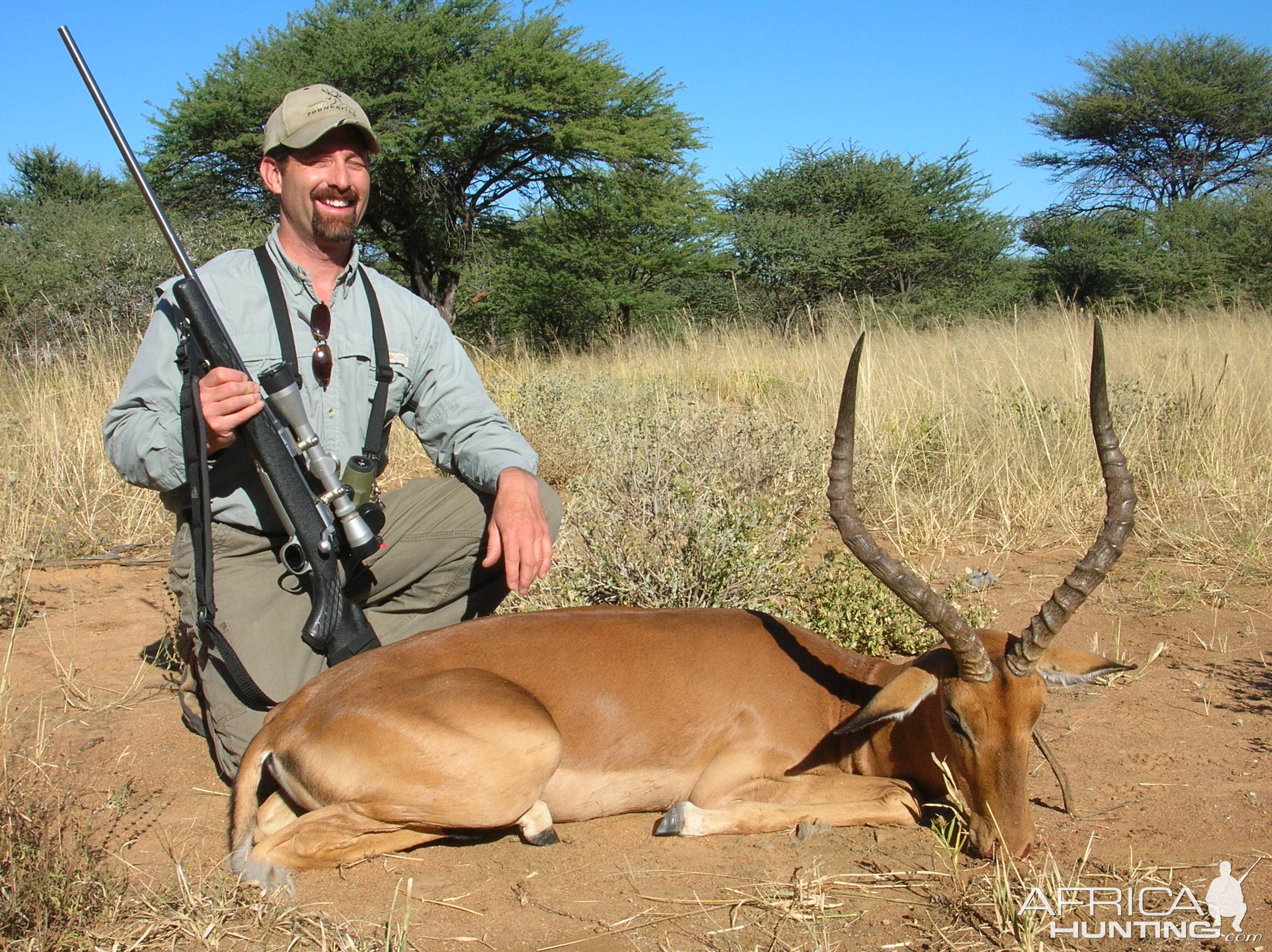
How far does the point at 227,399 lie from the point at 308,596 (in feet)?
2.93

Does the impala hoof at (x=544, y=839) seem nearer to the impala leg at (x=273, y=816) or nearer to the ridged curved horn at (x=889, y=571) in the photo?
the impala leg at (x=273, y=816)

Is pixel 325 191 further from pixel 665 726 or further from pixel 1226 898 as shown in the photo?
pixel 1226 898

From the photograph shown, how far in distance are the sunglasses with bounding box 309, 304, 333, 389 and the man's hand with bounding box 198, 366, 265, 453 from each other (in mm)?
490

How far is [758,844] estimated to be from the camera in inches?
128

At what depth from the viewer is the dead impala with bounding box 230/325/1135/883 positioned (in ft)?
9.90

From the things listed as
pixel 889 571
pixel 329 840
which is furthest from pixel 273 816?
pixel 889 571

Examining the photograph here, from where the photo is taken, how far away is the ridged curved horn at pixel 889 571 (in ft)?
10.1

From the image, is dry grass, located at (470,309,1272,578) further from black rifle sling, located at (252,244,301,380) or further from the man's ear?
the man's ear

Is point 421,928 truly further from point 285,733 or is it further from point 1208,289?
point 1208,289

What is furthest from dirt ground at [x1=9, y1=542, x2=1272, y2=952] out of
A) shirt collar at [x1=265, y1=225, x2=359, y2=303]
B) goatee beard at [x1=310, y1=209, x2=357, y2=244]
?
goatee beard at [x1=310, y1=209, x2=357, y2=244]

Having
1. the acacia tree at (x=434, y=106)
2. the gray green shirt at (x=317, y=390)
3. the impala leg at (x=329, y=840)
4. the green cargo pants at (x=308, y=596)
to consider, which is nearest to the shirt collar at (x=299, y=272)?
the gray green shirt at (x=317, y=390)

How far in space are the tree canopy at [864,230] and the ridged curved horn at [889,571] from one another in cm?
1703

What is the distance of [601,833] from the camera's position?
3.37 meters

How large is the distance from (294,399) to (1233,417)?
6.99 m
